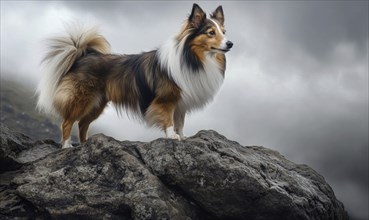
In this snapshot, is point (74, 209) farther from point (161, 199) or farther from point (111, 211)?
point (161, 199)

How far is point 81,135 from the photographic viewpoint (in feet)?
46.5

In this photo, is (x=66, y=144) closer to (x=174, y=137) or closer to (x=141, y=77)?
(x=141, y=77)

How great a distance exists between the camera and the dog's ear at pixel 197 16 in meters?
12.3

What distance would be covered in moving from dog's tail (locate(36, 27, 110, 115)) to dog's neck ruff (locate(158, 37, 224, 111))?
2.52m

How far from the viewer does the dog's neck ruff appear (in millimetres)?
12258

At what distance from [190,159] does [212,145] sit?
81cm

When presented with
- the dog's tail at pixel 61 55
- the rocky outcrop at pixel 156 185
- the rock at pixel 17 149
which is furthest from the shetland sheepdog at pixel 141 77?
the rocky outcrop at pixel 156 185

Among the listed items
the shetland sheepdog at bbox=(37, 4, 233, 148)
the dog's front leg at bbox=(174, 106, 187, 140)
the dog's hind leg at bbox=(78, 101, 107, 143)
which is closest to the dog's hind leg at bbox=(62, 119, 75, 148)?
the shetland sheepdog at bbox=(37, 4, 233, 148)

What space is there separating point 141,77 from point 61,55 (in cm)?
257

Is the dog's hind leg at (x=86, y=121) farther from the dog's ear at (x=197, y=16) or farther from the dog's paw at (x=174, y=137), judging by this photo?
the dog's ear at (x=197, y=16)

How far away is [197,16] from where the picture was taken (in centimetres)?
1233

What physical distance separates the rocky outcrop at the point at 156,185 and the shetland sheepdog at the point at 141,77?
1.16 m

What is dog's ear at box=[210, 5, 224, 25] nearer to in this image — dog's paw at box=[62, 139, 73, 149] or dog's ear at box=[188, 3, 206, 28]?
dog's ear at box=[188, 3, 206, 28]

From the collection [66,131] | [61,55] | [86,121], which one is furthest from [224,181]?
[61,55]
